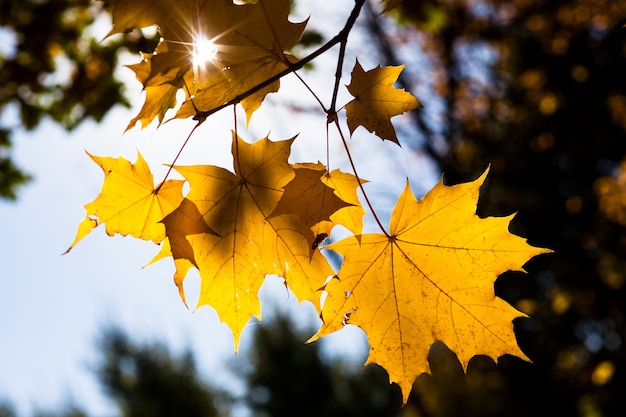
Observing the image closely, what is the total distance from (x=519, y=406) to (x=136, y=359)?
47.3 ft

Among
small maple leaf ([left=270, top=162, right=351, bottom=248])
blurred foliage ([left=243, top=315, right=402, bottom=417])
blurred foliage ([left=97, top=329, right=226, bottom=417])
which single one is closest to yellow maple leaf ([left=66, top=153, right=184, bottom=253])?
small maple leaf ([left=270, top=162, right=351, bottom=248])

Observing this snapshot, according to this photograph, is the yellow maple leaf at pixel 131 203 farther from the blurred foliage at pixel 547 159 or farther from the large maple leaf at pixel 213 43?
the blurred foliage at pixel 547 159

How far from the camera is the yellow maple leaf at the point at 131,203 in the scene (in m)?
1.17

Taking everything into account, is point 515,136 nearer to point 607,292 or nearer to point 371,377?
point 607,292

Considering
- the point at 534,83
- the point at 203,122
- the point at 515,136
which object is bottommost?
the point at 203,122

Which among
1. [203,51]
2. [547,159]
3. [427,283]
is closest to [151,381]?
[547,159]

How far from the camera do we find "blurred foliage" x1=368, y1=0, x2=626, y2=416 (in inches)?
362

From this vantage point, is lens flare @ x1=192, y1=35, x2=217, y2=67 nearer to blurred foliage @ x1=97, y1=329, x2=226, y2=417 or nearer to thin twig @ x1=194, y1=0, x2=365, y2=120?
thin twig @ x1=194, y1=0, x2=365, y2=120

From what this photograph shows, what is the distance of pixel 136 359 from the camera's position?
19469mm

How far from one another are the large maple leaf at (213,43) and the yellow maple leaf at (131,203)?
0.15 m

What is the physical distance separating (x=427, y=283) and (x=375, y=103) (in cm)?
43

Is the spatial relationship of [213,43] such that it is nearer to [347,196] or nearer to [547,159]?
[347,196]

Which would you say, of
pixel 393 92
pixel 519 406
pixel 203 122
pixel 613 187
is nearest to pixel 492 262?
pixel 393 92

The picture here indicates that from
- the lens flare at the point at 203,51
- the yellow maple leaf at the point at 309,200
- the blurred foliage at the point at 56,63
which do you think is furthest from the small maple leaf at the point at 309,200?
the blurred foliage at the point at 56,63
